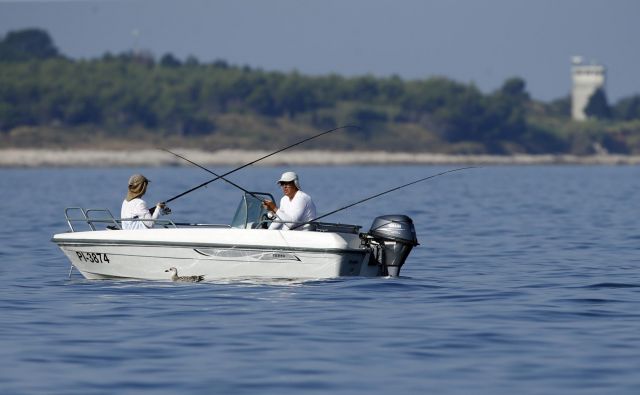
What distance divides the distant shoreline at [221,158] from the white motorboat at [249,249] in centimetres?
9952

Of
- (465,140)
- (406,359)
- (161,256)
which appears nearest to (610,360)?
(406,359)

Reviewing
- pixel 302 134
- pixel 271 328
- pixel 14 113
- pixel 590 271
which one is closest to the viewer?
pixel 271 328

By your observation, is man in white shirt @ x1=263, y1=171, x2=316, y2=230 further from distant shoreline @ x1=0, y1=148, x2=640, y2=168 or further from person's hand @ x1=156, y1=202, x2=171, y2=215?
distant shoreline @ x1=0, y1=148, x2=640, y2=168

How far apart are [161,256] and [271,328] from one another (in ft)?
11.5

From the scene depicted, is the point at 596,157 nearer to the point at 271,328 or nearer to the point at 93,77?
the point at 93,77

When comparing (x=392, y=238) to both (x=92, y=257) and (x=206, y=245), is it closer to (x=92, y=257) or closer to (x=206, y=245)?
(x=206, y=245)

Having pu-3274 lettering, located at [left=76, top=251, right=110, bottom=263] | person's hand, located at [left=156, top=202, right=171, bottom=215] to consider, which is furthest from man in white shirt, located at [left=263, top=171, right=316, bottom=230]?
pu-3274 lettering, located at [left=76, top=251, right=110, bottom=263]

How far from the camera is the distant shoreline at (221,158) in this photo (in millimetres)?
116062

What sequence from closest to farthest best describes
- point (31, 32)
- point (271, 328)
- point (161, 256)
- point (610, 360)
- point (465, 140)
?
point (610, 360)
point (271, 328)
point (161, 256)
point (465, 140)
point (31, 32)

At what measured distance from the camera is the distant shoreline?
4569 inches

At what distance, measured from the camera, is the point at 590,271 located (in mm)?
18656

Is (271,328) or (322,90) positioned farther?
(322,90)

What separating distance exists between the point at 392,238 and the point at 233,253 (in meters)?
1.85

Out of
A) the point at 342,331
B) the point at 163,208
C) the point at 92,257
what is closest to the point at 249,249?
the point at 163,208
